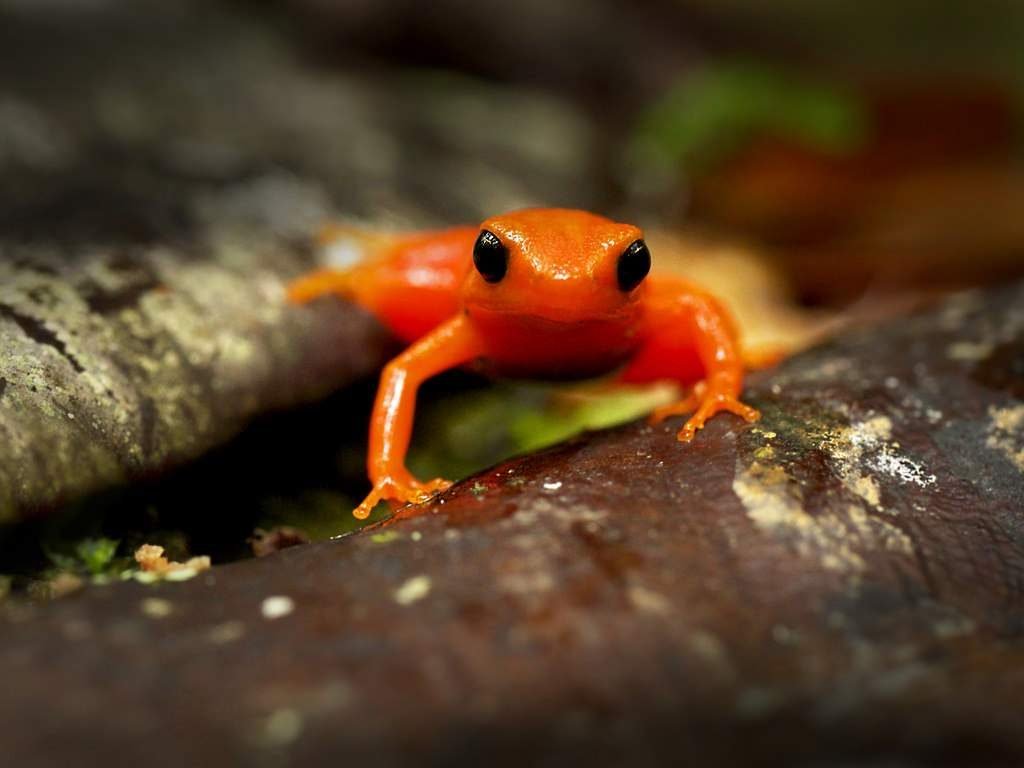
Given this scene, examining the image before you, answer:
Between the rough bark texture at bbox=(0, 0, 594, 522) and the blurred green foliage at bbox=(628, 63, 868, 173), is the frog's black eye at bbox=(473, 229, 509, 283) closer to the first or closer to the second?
the rough bark texture at bbox=(0, 0, 594, 522)

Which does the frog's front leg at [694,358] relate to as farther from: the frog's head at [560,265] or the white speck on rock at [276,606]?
the white speck on rock at [276,606]

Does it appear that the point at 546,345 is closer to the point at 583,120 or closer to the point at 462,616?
the point at 462,616

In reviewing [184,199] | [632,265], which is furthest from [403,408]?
[184,199]

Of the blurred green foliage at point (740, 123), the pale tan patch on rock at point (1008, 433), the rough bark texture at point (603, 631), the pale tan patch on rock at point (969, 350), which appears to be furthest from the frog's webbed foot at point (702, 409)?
the blurred green foliage at point (740, 123)

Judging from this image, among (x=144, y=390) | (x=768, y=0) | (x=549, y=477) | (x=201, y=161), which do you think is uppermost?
(x=768, y=0)

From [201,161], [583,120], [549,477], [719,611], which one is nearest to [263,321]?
[549,477]

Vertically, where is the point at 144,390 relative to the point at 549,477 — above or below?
above
